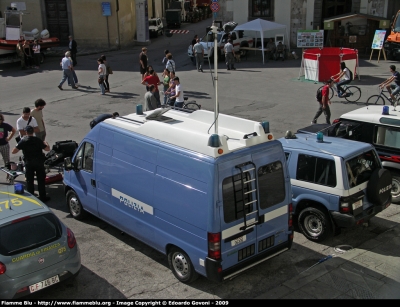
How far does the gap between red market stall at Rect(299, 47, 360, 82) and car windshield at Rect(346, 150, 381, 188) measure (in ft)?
43.5

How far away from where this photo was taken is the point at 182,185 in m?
7.03

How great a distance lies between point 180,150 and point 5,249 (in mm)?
2735

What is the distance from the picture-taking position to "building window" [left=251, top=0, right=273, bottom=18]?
106ft

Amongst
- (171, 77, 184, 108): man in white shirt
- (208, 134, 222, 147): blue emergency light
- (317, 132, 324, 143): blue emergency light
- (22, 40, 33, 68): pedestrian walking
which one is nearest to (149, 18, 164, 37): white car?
(22, 40, 33, 68): pedestrian walking

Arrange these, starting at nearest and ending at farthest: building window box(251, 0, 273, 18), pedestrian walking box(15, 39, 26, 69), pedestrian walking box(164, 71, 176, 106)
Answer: pedestrian walking box(164, 71, 176, 106), pedestrian walking box(15, 39, 26, 69), building window box(251, 0, 273, 18)

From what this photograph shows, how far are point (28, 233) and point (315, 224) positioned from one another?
488cm

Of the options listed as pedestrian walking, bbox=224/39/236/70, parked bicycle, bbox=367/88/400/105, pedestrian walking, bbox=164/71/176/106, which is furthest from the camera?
pedestrian walking, bbox=224/39/236/70

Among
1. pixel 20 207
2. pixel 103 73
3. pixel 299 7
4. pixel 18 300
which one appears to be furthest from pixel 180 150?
pixel 299 7

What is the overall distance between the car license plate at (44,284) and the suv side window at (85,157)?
2.67 meters

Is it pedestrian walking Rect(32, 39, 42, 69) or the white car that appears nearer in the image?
pedestrian walking Rect(32, 39, 42, 69)

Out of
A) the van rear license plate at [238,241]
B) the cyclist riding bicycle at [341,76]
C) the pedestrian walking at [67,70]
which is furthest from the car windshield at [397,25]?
the van rear license plate at [238,241]

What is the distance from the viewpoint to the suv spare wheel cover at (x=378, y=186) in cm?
841

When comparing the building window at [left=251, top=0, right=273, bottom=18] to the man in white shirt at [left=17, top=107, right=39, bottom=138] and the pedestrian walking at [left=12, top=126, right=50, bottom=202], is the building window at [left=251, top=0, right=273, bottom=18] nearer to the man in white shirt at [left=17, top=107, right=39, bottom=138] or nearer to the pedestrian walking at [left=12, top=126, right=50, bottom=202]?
the man in white shirt at [left=17, top=107, right=39, bottom=138]

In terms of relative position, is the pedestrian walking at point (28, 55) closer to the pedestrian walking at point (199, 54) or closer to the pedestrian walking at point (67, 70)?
the pedestrian walking at point (67, 70)
